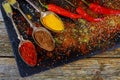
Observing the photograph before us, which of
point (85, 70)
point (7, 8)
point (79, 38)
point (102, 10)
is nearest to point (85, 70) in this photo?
point (85, 70)

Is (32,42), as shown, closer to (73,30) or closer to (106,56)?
(73,30)

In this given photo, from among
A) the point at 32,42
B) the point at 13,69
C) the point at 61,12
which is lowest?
the point at 13,69

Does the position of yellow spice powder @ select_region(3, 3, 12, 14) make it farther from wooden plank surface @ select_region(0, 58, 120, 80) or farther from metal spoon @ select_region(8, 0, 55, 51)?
wooden plank surface @ select_region(0, 58, 120, 80)

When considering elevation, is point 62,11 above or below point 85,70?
above

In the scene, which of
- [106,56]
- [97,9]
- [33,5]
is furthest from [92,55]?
[33,5]

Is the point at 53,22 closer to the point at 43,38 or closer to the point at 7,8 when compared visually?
the point at 43,38

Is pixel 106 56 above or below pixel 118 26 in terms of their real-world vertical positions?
below
